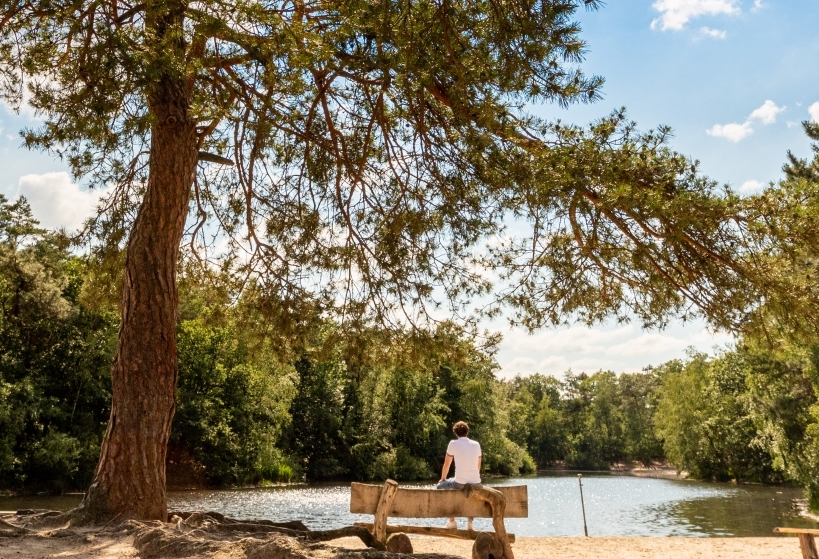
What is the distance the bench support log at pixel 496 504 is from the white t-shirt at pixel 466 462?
0.49 m

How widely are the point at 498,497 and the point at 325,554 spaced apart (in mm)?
2068

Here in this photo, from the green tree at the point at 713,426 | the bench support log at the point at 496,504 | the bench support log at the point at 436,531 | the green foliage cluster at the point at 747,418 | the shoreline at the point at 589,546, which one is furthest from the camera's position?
the green tree at the point at 713,426

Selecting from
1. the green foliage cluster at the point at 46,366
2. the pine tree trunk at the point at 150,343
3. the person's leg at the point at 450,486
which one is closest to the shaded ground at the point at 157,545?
the pine tree trunk at the point at 150,343

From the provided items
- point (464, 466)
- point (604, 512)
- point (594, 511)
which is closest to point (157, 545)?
point (464, 466)

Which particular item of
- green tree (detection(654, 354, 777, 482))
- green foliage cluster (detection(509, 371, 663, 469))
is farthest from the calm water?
green foliage cluster (detection(509, 371, 663, 469))

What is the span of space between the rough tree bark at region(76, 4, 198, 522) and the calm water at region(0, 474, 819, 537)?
863cm

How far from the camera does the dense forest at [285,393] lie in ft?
26.2

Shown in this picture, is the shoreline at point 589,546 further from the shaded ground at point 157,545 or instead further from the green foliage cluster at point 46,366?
the green foliage cluster at point 46,366

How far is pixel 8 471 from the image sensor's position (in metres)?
20.5

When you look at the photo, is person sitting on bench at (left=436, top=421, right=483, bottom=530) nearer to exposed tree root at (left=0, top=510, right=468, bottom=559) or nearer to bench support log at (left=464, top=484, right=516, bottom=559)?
bench support log at (left=464, top=484, right=516, bottom=559)

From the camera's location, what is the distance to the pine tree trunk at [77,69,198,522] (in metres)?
4.83

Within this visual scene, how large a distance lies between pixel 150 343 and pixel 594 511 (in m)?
17.8

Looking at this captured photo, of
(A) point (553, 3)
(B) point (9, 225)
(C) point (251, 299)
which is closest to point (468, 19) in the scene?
(A) point (553, 3)

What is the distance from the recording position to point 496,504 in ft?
17.4
